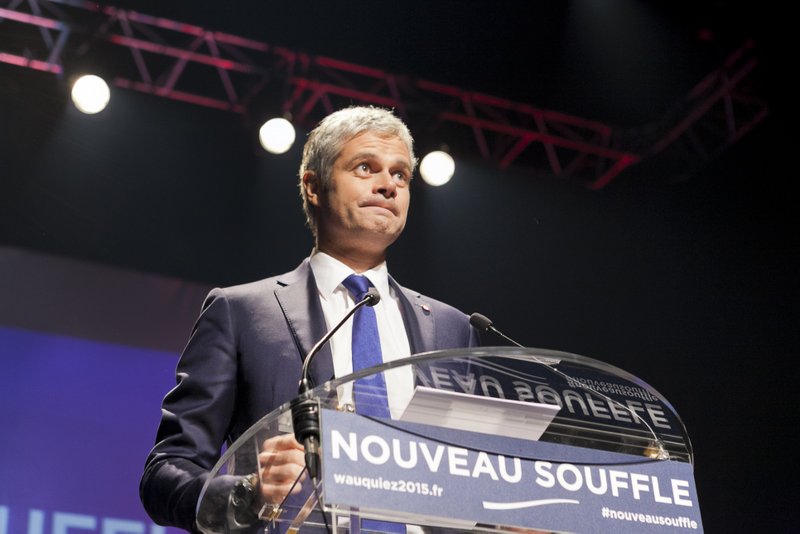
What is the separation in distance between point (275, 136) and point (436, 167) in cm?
83

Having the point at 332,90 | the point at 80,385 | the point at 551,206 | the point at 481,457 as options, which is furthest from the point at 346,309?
the point at 551,206

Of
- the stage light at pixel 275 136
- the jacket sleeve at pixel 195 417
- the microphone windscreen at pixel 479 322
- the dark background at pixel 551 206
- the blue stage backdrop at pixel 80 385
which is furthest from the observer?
the stage light at pixel 275 136

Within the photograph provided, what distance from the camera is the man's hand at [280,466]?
137cm

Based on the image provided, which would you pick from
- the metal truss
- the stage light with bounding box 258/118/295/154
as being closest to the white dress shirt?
the stage light with bounding box 258/118/295/154

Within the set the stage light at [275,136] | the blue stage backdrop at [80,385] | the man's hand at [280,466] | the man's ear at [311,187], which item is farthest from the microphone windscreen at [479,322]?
the stage light at [275,136]

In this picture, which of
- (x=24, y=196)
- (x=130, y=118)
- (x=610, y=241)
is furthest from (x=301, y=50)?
(x=610, y=241)

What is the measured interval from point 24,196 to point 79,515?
49.9 inches

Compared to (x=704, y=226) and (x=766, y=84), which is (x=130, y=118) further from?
(x=766, y=84)

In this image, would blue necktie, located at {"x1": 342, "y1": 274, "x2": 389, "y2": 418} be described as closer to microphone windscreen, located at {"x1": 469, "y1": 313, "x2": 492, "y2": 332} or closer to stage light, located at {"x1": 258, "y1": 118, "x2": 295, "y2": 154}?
microphone windscreen, located at {"x1": 469, "y1": 313, "x2": 492, "y2": 332}

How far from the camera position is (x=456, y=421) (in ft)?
4.71

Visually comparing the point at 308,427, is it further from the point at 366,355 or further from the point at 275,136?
the point at 275,136

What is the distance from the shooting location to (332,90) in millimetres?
4754

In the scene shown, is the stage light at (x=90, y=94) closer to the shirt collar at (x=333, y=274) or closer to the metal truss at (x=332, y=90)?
the metal truss at (x=332, y=90)

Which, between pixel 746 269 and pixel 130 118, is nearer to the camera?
pixel 130 118
